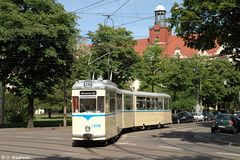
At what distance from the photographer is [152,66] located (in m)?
63.8

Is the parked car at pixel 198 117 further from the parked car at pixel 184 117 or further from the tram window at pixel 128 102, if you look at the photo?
the tram window at pixel 128 102

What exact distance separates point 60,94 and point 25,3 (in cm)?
3383

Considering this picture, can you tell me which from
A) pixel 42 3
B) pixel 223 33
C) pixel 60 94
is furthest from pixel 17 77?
pixel 60 94

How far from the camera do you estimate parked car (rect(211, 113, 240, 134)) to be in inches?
1346

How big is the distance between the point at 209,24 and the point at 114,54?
103 ft

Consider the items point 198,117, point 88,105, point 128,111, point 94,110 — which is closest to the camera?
point 94,110

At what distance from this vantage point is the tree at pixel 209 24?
891 inches

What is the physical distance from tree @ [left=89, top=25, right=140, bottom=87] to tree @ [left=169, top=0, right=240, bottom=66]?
94.6 ft

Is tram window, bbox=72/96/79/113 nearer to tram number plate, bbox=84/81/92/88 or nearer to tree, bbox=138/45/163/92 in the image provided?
tram number plate, bbox=84/81/92/88

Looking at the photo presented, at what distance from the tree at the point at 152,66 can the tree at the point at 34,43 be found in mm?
21984

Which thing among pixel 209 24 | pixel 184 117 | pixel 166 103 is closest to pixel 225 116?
pixel 166 103

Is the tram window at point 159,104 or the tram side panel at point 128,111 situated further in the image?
the tram window at point 159,104

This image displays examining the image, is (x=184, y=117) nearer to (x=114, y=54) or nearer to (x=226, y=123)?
(x=114, y=54)

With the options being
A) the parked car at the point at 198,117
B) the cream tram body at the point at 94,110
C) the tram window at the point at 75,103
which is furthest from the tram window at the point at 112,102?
the parked car at the point at 198,117
